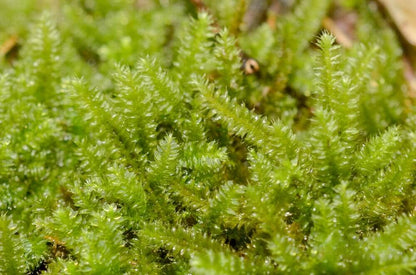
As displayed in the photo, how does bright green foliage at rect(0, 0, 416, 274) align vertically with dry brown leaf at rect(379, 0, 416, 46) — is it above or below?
below

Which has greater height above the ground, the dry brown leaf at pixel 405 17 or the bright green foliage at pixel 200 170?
the dry brown leaf at pixel 405 17

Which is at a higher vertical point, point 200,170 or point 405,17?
point 405,17

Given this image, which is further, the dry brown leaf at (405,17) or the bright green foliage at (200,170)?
the dry brown leaf at (405,17)

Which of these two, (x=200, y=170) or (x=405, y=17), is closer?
(x=200, y=170)

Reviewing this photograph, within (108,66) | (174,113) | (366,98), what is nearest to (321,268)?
(174,113)

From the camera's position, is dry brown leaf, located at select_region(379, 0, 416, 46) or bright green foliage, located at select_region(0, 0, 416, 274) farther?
dry brown leaf, located at select_region(379, 0, 416, 46)
